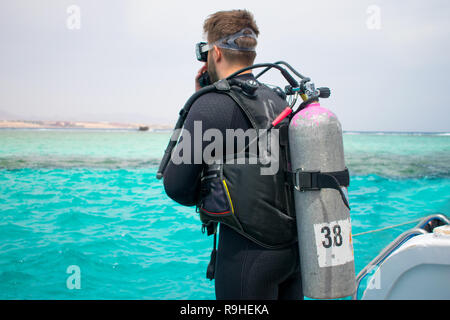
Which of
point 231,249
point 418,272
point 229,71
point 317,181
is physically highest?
point 229,71

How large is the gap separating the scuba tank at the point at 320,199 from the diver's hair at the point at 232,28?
0.22 metres

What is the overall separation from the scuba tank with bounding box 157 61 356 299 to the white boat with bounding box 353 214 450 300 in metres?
0.98

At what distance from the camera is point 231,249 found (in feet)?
5.39

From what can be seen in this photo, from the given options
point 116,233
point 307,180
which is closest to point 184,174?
point 307,180

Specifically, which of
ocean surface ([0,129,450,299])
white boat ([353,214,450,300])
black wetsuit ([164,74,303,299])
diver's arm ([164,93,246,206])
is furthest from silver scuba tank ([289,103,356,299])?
ocean surface ([0,129,450,299])

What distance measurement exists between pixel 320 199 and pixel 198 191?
2.01 feet

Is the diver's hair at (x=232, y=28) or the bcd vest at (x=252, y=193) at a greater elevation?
the diver's hair at (x=232, y=28)

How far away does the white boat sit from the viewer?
2.20 m

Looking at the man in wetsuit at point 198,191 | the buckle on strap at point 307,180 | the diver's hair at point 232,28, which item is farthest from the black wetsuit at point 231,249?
the buckle on strap at point 307,180

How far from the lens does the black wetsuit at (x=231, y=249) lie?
152 centimetres

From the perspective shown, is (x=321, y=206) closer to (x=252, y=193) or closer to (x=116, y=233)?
(x=252, y=193)

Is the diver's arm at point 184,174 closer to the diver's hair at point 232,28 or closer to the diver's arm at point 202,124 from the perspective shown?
the diver's arm at point 202,124

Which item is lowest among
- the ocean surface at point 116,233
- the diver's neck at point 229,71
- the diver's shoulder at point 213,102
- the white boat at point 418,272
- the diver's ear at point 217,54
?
the ocean surface at point 116,233
